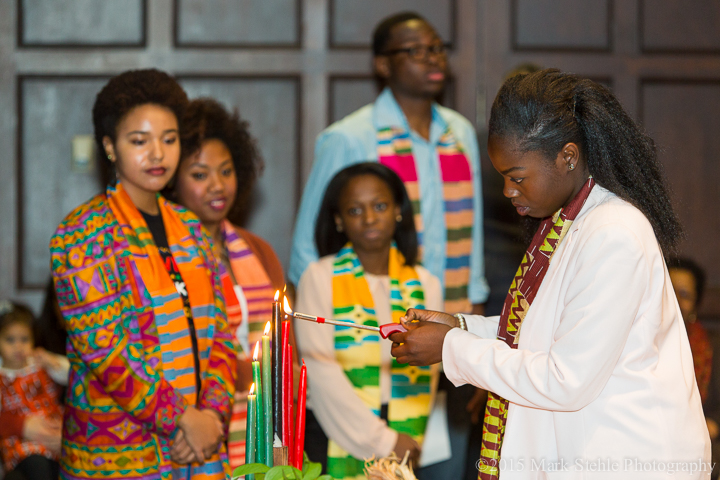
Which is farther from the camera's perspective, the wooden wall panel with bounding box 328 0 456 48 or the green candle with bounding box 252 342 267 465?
the wooden wall panel with bounding box 328 0 456 48

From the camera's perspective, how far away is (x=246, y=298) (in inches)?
102

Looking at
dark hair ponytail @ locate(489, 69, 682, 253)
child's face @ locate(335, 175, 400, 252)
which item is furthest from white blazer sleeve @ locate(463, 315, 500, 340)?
child's face @ locate(335, 175, 400, 252)

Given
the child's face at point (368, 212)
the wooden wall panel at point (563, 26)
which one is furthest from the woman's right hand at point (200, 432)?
the wooden wall panel at point (563, 26)

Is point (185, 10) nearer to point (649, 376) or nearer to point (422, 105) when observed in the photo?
point (422, 105)

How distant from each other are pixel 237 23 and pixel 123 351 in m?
2.08

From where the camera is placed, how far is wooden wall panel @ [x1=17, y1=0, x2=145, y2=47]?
11.4 ft

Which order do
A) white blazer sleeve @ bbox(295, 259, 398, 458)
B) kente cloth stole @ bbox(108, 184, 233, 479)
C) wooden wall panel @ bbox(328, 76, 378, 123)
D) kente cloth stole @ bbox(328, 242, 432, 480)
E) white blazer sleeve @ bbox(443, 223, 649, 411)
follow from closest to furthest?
white blazer sleeve @ bbox(443, 223, 649, 411) → kente cloth stole @ bbox(108, 184, 233, 479) → white blazer sleeve @ bbox(295, 259, 398, 458) → kente cloth stole @ bbox(328, 242, 432, 480) → wooden wall panel @ bbox(328, 76, 378, 123)

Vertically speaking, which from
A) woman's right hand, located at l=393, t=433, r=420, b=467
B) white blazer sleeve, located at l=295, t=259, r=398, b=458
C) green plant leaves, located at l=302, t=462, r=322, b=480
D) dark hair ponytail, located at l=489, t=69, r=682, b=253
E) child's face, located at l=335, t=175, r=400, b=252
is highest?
dark hair ponytail, located at l=489, t=69, r=682, b=253

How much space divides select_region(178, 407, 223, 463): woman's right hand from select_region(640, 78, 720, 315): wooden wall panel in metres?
2.68

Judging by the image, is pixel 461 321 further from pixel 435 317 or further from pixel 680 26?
pixel 680 26

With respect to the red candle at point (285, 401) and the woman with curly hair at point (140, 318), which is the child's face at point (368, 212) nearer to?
the woman with curly hair at point (140, 318)

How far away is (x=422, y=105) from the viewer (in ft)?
10.2

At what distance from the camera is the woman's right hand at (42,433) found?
293 cm

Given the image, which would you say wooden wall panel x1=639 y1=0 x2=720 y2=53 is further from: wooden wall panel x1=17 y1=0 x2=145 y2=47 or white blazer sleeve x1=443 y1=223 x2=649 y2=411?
white blazer sleeve x1=443 y1=223 x2=649 y2=411
